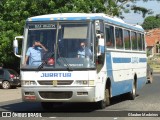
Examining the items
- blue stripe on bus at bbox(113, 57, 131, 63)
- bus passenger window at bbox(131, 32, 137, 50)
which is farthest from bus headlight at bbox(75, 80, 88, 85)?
bus passenger window at bbox(131, 32, 137, 50)

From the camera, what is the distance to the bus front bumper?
14664 millimetres

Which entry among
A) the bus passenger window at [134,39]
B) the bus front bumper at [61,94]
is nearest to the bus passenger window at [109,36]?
the bus front bumper at [61,94]

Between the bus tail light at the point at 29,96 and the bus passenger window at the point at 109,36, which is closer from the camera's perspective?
the bus tail light at the point at 29,96

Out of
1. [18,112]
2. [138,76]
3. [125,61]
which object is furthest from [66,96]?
[138,76]

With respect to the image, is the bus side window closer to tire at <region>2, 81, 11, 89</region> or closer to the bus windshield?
the bus windshield

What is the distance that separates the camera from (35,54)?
1502 cm

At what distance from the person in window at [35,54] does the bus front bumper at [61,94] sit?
2.57 ft

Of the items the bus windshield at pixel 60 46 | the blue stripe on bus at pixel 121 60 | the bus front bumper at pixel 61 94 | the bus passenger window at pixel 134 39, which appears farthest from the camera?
the bus passenger window at pixel 134 39

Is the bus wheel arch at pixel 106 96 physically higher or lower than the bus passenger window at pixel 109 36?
lower

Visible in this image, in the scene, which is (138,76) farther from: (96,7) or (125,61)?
(96,7)

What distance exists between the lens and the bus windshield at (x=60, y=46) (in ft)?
48.5

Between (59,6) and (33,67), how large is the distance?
2369 cm

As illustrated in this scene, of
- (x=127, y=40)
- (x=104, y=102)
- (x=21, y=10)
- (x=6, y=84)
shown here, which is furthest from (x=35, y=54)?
(x=21, y=10)

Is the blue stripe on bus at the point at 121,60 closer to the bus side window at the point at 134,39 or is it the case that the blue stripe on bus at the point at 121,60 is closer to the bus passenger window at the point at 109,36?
the bus passenger window at the point at 109,36
